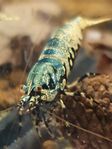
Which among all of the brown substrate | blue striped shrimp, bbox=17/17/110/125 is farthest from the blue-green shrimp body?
the brown substrate

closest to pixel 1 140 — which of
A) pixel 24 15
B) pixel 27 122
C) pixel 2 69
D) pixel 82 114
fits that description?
pixel 27 122

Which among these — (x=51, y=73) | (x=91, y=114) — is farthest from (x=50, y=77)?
(x=91, y=114)

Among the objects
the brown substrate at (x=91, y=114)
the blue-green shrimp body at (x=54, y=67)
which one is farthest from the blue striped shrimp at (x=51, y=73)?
the brown substrate at (x=91, y=114)

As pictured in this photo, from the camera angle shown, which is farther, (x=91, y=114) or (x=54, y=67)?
(x=54, y=67)

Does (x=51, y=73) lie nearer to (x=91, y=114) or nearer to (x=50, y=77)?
(x=50, y=77)

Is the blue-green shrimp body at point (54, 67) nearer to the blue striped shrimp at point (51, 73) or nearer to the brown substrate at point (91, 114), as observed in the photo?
the blue striped shrimp at point (51, 73)

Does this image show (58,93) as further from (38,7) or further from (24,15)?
(38,7)
